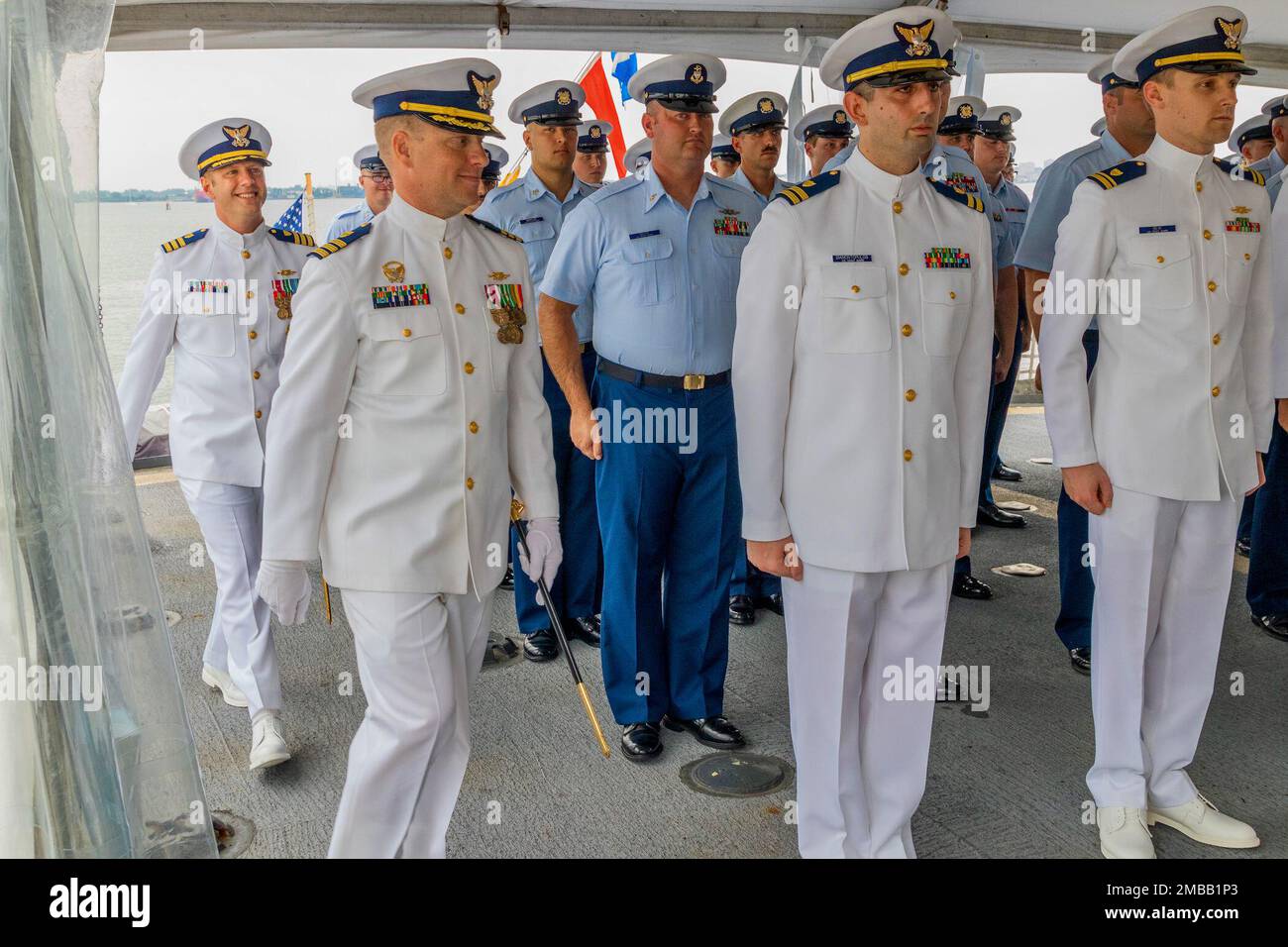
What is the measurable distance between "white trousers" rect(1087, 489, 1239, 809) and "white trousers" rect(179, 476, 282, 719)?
8.08ft

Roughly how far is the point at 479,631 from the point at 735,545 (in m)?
1.47

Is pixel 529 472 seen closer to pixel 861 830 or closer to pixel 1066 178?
pixel 861 830

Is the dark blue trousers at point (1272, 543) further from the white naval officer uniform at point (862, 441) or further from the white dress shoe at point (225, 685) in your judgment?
the white dress shoe at point (225, 685)

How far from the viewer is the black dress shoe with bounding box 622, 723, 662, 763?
361 cm

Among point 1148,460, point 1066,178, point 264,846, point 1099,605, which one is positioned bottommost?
point 264,846

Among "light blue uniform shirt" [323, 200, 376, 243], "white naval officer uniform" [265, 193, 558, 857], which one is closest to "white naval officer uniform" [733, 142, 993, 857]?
"white naval officer uniform" [265, 193, 558, 857]

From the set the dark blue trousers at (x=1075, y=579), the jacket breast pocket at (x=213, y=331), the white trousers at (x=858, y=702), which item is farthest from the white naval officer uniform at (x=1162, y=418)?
the jacket breast pocket at (x=213, y=331)

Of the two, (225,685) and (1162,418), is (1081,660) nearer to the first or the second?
(1162,418)

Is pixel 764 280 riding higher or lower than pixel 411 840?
higher

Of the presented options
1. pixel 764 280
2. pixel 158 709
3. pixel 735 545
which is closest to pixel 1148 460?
pixel 764 280

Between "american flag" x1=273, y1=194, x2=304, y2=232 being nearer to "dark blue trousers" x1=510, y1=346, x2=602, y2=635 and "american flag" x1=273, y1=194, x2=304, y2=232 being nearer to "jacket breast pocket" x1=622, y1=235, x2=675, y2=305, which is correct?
"dark blue trousers" x1=510, y1=346, x2=602, y2=635

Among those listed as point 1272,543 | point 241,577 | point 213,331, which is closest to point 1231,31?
point 1272,543

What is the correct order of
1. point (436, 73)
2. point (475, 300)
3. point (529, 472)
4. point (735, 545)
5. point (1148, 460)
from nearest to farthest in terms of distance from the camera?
1. point (436, 73)
2. point (475, 300)
3. point (529, 472)
4. point (1148, 460)
5. point (735, 545)
